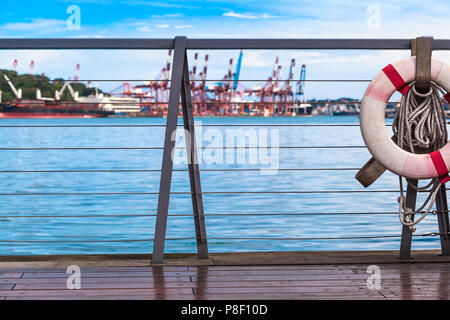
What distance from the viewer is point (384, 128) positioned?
6.87 ft

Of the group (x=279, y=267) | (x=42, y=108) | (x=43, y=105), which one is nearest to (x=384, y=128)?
(x=279, y=267)

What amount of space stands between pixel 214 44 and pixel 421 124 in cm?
75

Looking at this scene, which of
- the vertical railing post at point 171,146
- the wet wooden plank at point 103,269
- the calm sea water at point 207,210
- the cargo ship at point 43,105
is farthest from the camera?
the calm sea water at point 207,210

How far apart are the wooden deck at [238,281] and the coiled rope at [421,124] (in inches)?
8.8

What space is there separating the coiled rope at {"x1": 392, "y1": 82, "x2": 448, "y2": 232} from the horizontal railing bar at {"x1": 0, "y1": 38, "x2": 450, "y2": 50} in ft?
0.56

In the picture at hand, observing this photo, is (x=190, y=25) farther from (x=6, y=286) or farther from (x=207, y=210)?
(x=6, y=286)

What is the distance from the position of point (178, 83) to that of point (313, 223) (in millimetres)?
4919

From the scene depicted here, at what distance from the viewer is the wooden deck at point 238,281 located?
1.68 metres

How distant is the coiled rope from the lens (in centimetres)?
208

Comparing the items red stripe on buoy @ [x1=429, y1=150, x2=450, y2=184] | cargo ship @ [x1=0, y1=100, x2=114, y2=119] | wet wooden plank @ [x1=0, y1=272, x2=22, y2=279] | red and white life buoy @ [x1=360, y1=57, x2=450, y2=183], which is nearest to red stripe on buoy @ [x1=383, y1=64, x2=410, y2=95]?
red and white life buoy @ [x1=360, y1=57, x2=450, y2=183]

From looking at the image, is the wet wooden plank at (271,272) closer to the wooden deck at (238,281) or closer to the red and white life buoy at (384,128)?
the wooden deck at (238,281)

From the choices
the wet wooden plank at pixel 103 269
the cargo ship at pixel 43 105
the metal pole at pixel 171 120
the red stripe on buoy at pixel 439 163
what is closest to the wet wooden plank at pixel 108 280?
the wet wooden plank at pixel 103 269
